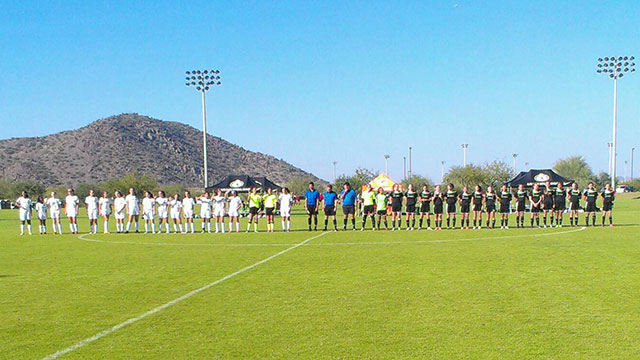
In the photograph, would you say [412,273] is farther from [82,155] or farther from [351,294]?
[82,155]

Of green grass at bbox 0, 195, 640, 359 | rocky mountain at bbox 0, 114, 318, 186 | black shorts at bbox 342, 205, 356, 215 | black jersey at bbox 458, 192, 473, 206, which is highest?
rocky mountain at bbox 0, 114, 318, 186

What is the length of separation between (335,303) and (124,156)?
116 m

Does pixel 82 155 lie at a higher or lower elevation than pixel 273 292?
higher

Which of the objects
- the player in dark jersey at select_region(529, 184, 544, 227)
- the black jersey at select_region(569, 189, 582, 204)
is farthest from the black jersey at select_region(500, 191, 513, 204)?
the black jersey at select_region(569, 189, 582, 204)

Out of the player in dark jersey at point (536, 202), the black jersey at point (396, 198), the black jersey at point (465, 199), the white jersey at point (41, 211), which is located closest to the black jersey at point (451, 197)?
the black jersey at point (465, 199)

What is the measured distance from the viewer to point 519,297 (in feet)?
29.1

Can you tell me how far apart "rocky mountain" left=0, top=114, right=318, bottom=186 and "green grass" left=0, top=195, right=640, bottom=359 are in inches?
3911

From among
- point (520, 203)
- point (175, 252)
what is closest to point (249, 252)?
point (175, 252)

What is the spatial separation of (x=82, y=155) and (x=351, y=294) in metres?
115

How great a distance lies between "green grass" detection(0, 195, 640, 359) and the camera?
6.39m

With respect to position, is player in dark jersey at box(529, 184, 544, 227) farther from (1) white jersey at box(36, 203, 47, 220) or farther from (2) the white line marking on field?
(1) white jersey at box(36, 203, 47, 220)

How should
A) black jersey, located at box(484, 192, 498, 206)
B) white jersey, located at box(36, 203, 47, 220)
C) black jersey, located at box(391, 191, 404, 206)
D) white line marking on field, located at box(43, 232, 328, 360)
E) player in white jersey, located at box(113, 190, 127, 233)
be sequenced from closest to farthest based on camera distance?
1. white line marking on field, located at box(43, 232, 328, 360)
2. black jersey, located at box(484, 192, 498, 206)
3. black jersey, located at box(391, 191, 404, 206)
4. white jersey, located at box(36, 203, 47, 220)
5. player in white jersey, located at box(113, 190, 127, 233)

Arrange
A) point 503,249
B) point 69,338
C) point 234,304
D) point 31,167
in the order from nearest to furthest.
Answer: point 69,338 < point 234,304 < point 503,249 < point 31,167

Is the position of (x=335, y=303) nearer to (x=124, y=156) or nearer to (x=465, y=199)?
(x=465, y=199)
